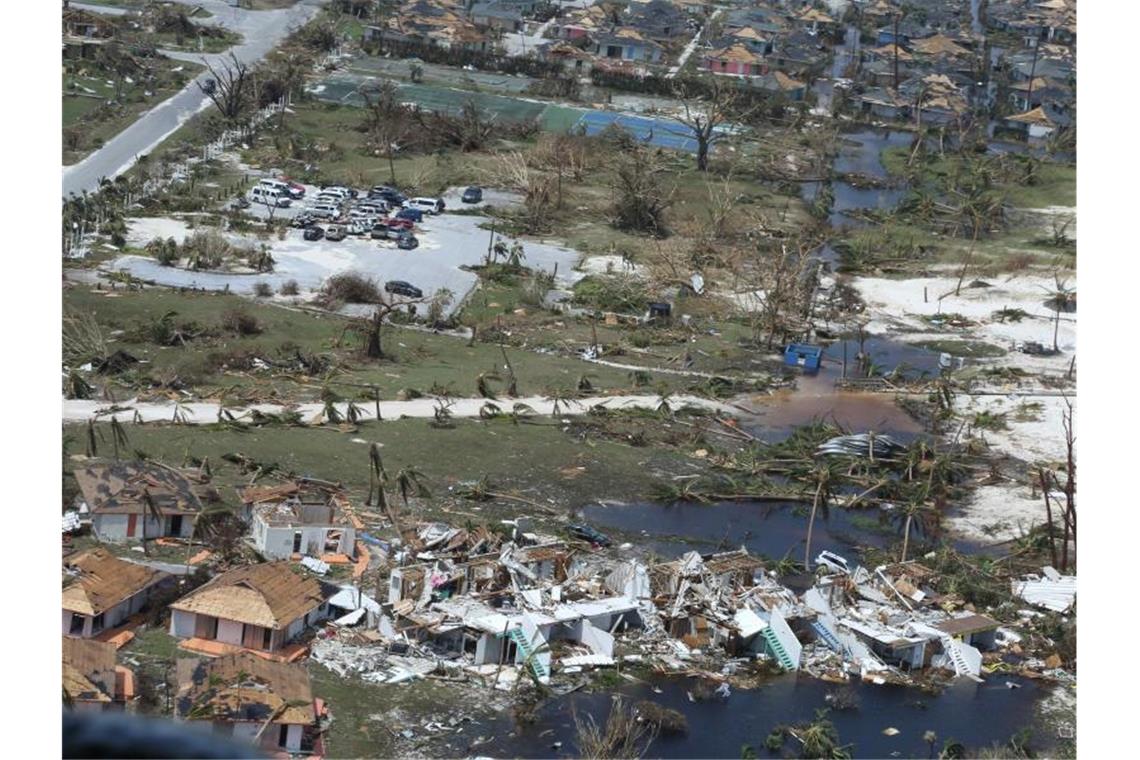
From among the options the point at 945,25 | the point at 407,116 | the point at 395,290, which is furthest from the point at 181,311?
the point at 945,25

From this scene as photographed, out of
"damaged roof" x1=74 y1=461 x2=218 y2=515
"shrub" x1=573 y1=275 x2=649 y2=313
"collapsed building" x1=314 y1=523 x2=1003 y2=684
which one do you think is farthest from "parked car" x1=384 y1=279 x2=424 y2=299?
"collapsed building" x1=314 y1=523 x2=1003 y2=684

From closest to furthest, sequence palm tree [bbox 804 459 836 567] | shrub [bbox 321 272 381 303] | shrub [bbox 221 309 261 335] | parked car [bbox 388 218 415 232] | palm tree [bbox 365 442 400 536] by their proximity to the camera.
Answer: palm tree [bbox 365 442 400 536]
palm tree [bbox 804 459 836 567]
shrub [bbox 221 309 261 335]
shrub [bbox 321 272 381 303]
parked car [bbox 388 218 415 232]

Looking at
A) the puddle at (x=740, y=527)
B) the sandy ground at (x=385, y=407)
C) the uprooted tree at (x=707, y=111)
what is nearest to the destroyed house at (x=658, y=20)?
the uprooted tree at (x=707, y=111)

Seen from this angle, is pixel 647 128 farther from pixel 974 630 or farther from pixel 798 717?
pixel 798 717

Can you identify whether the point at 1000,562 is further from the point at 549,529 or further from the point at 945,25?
the point at 945,25

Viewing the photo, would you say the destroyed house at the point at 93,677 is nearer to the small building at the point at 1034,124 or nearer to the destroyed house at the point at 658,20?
the small building at the point at 1034,124

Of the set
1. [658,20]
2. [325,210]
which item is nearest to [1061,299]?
[325,210]

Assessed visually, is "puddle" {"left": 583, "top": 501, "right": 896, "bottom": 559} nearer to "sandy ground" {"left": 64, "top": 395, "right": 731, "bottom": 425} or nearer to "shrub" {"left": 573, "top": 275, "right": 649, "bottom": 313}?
"sandy ground" {"left": 64, "top": 395, "right": 731, "bottom": 425}
